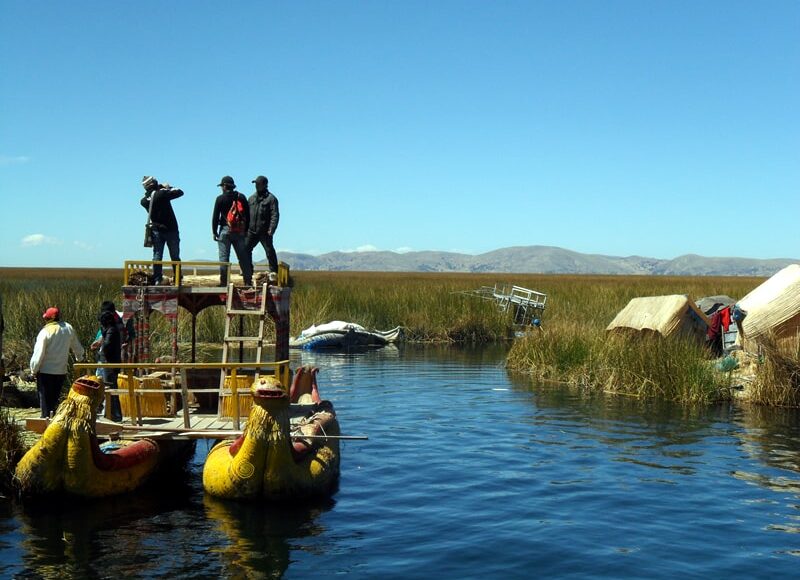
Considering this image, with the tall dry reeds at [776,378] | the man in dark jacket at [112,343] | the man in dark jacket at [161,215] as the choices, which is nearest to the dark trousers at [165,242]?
the man in dark jacket at [161,215]

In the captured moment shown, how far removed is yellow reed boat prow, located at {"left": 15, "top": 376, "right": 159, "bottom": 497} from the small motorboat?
23069mm

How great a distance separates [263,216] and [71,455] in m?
6.99

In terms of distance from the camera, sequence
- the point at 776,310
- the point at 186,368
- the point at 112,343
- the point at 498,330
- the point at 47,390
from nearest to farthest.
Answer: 1. the point at 47,390
2. the point at 186,368
3. the point at 112,343
4. the point at 776,310
5. the point at 498,330

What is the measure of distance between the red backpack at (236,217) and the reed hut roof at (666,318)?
12498 mm

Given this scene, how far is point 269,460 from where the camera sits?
40.8ft

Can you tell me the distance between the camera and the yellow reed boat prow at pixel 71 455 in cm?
1233

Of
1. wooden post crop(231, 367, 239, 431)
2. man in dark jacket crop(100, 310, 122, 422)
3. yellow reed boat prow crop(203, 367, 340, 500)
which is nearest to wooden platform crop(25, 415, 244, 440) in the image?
wooden post crop(231, 367, 239, 431)

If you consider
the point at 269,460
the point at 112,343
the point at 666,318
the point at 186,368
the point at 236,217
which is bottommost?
the point at 269,460

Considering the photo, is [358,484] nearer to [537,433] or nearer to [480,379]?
[537,433]

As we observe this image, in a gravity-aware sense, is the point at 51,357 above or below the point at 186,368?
above

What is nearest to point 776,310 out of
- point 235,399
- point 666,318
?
point 666,318

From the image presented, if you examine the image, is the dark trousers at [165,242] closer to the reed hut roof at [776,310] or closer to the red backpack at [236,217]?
the red backpack at [236,217]

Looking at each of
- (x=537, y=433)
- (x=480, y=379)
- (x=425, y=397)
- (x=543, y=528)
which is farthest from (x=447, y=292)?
(x=543, y=528)

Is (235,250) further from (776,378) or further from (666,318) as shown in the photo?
(666,318)
